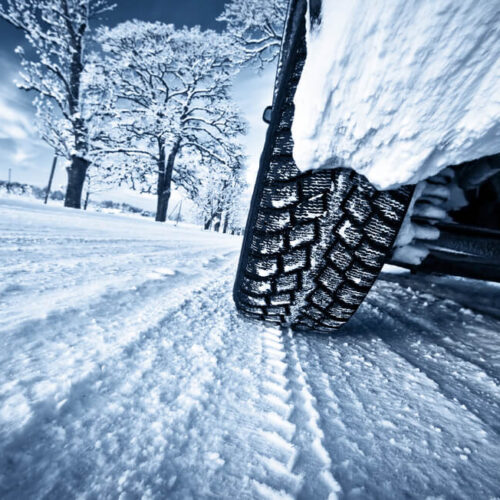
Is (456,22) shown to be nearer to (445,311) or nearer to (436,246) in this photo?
(436,246)

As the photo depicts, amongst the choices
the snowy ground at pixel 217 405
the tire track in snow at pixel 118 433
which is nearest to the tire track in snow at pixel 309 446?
the snowy ground at pixel 217 405

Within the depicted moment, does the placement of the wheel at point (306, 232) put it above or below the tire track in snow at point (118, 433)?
above

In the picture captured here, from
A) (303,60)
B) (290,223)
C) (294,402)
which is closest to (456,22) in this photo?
(303,60)

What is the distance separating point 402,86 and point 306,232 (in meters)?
0.30

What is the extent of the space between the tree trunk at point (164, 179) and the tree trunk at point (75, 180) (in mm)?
2069

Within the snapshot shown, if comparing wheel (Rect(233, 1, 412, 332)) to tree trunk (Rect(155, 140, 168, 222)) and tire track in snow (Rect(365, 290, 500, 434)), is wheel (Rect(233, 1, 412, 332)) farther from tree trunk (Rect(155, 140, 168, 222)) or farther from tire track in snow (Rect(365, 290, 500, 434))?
tree trunk (Rect(155, 140, 168, 222))

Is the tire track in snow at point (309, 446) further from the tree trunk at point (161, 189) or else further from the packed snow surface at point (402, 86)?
the tree trunk at point (161, 189)

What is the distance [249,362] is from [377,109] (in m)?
0.47

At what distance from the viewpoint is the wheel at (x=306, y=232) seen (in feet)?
1.80

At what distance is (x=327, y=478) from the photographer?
0.29 meters

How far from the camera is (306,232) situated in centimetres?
60

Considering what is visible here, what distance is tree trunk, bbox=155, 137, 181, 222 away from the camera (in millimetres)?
8750

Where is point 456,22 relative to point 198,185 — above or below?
below

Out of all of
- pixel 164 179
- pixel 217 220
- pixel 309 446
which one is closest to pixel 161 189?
pixel 164 179
